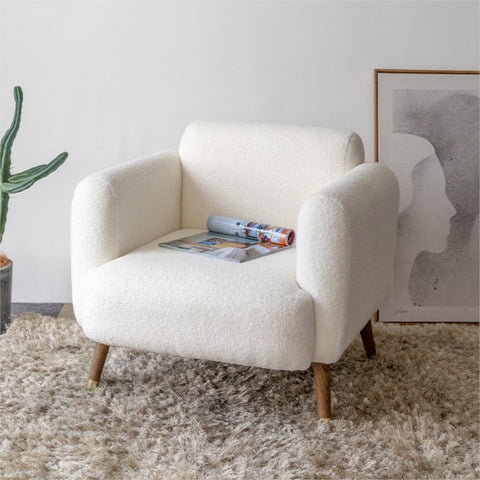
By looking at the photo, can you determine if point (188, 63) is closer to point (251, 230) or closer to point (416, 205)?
point (251, 230)

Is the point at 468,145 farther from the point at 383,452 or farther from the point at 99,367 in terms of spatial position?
the point at 99,367

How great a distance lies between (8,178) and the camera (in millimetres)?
2492

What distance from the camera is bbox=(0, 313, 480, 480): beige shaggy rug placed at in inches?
66.3

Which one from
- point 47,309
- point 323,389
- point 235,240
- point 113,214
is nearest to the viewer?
point 323,389

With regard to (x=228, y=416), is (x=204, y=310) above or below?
above

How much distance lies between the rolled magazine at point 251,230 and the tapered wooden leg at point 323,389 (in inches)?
16.2

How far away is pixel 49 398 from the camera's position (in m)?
1.99

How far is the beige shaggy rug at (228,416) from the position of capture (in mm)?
1684

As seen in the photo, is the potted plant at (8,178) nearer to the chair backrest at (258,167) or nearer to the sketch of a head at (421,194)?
the chair backrest at (258,167)

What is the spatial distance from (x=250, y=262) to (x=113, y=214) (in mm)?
379

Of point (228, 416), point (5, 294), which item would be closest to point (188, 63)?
point (5, 294)

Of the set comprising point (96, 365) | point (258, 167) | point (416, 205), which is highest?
point (258, 167)

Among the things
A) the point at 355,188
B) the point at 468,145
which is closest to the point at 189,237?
the point at 355,188

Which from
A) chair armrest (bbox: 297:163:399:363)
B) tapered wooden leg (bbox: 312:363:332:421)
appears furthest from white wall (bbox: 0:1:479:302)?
tapered wooden leg (bbox: 312:363:332:421)
